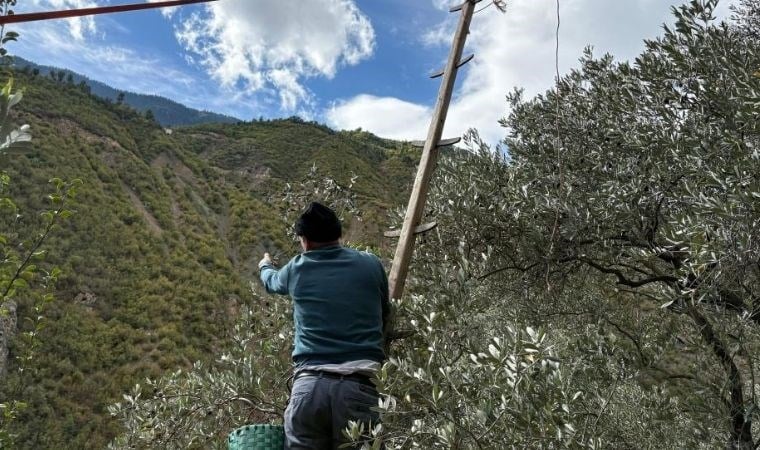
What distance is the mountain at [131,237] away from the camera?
1716 cm

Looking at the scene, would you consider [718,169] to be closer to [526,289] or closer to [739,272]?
[739,272]

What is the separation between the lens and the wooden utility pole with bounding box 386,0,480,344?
3.55m

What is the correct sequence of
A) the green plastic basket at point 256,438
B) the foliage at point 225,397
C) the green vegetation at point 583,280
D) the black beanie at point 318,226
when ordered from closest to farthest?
the green vegetation at point 583,280
the green plastic basket at point 256,438
the black beanie at point 318,226
the foliage at point 225,397

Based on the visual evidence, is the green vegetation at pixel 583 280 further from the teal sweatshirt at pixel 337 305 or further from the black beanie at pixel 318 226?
the black beanie at pixel 318 226

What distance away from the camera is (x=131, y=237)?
106 ft

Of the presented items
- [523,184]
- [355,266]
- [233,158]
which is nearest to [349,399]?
[355,266]

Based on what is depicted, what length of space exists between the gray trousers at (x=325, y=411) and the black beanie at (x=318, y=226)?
37.7 inches

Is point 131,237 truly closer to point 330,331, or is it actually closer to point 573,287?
point 573,287

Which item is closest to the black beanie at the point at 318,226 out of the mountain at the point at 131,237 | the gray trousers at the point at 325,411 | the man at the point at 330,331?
the man at the point at 330,331

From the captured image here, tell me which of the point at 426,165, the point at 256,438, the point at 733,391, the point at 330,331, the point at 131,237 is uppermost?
the point at 426,165

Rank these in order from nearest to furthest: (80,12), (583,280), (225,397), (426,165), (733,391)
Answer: (80,12)
(426,165)
(225,397)
(733,391)
(583,280)

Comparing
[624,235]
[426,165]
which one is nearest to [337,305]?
[426,165]

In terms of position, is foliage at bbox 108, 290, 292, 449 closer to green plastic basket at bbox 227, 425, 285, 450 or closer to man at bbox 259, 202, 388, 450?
green plastic basket at bbox 227, 425, 285, 450

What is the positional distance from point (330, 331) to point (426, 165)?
1428 mm
